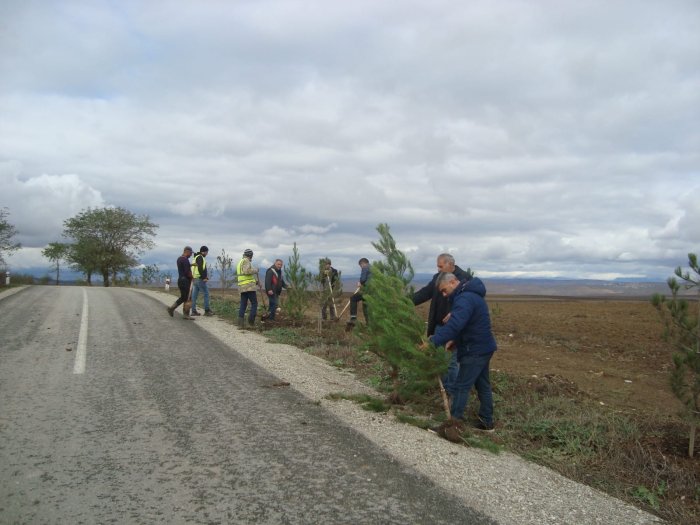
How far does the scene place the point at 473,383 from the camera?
5742mm

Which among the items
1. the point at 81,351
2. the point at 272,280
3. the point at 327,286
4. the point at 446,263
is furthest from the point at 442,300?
the point at 272,280

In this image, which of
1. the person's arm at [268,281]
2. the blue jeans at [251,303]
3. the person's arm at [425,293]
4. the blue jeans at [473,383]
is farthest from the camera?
the person's arm at [268,281]

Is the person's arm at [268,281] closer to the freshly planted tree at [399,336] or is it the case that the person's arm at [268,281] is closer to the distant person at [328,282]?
the distant person at [328,282]

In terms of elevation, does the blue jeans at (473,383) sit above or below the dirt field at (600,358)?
above

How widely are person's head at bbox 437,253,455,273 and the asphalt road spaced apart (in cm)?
218

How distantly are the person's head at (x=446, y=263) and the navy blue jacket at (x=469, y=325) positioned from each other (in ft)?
1.40

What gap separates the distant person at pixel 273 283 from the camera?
14078 mm

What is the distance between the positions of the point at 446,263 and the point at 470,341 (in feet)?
3.39

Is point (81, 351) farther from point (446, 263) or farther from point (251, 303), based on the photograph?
point (446, 263)

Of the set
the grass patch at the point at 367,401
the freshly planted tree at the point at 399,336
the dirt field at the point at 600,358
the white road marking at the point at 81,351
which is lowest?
the dirt field at the point at 600,358

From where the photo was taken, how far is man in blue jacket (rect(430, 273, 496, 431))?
18.1ft

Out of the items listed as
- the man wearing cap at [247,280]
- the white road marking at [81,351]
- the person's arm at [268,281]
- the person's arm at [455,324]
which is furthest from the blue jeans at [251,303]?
the person's arm at [455,324]

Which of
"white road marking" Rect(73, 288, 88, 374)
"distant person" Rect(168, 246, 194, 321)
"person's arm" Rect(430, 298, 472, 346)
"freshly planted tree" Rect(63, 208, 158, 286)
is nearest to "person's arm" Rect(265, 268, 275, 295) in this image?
"distant person" Rect(168, 246, 194, 321)

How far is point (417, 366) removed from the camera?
5.92 meters
